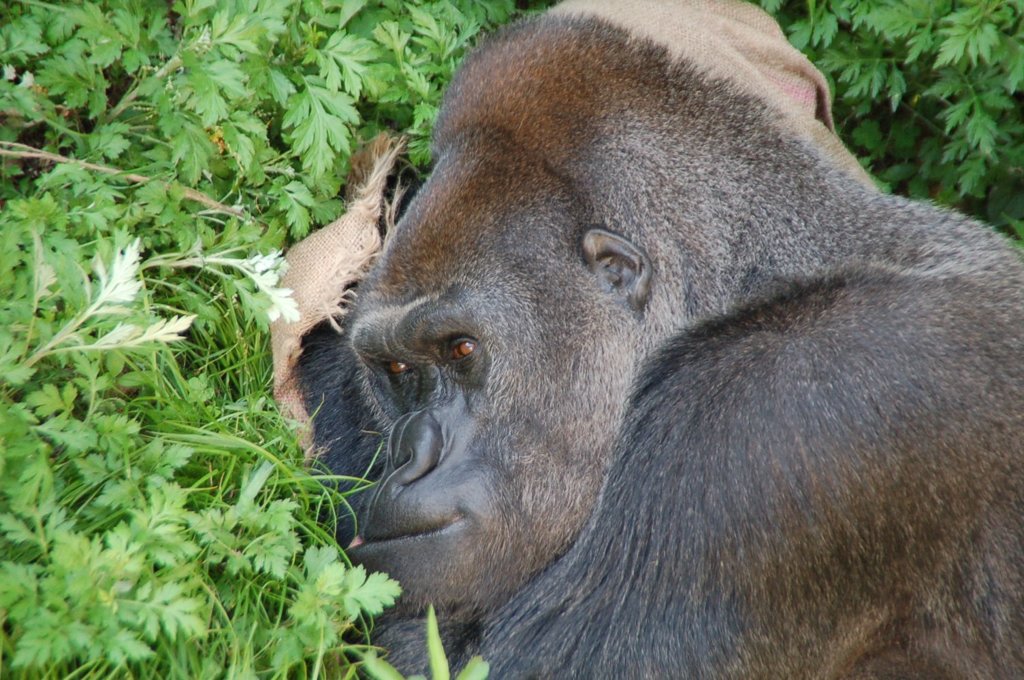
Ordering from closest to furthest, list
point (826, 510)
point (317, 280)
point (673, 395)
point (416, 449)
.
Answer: point (826, 510) → point (673, 395) → point (416, 449) → point (317, 280)

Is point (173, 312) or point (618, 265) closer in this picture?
point (618, 265)

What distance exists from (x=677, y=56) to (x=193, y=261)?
1612 mm

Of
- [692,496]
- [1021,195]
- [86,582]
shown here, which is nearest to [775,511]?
[692,496]

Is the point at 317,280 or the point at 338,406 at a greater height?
the point at 317,280

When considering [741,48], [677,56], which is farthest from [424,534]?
[741,48]

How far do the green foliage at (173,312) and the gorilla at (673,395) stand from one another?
0.34 metres

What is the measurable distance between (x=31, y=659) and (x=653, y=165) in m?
2.03

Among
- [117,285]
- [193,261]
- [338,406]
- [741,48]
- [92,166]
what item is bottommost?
[338,406]

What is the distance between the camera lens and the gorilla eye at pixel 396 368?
127 inches

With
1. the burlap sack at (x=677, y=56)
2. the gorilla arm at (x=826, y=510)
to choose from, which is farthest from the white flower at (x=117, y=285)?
the gorilla arm at (x=826, y=510)

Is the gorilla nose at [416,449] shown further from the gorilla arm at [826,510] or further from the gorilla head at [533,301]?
the gorilla arm at [826,510]

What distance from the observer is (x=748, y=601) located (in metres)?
2.62

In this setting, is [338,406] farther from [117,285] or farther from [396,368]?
[117,285]

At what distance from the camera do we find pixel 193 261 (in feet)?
10.7
